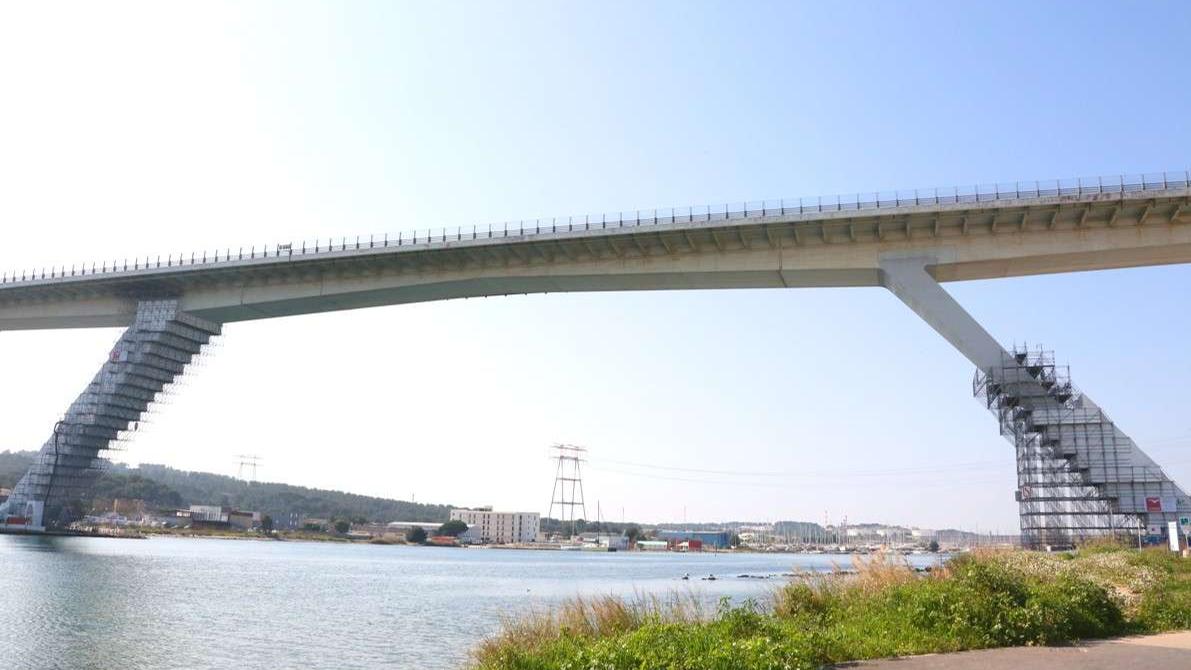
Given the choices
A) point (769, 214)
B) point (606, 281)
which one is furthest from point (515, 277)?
point (769, 214)

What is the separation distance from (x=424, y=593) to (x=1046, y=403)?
1284 inches

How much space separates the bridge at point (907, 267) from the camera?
43.1 meters

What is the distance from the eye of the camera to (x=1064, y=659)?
490 inches

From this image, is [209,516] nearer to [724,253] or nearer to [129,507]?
[129,507]

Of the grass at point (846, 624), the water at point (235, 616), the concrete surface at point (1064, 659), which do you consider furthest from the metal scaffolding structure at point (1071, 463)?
the concrete surface at point (1064, 659)

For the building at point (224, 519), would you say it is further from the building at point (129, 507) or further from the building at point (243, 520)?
the building at point (129, 507)

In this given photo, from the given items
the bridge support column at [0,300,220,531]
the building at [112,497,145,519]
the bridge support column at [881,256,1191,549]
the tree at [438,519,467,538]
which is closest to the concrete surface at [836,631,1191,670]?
the bridge support column at [881,256,1191,549]

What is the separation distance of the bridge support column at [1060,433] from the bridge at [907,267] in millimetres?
72

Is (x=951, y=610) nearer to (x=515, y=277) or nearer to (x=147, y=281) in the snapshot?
(x=515, y=277)

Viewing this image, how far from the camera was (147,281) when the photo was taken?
2601 inches

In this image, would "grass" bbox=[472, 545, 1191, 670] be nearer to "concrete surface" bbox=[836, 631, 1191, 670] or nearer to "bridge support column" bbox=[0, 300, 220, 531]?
"concrete surface" bbox=[836, 631, 1191, 670]

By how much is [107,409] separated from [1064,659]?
74.8 metres

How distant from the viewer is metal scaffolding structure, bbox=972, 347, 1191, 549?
42938mm

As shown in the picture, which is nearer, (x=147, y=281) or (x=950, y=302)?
(x=950, y=302)
